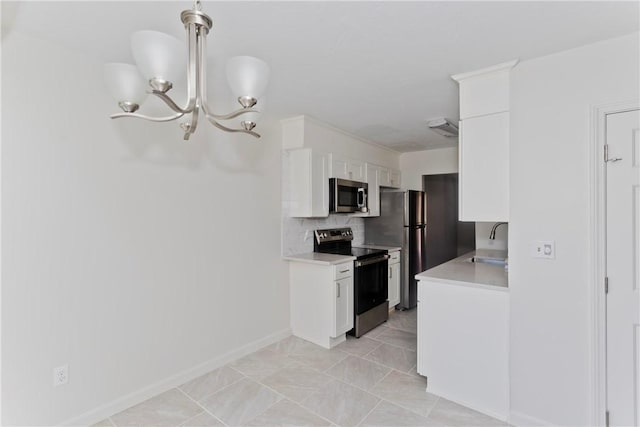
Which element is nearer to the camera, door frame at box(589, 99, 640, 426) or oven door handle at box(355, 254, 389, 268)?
door frame at box(589, 99, 640, 426)

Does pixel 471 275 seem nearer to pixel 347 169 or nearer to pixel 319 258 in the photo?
pixel 319 258

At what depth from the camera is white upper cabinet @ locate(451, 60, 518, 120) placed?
7.19 feet

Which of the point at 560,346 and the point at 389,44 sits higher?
the point at 389,44

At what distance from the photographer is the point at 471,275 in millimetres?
2549

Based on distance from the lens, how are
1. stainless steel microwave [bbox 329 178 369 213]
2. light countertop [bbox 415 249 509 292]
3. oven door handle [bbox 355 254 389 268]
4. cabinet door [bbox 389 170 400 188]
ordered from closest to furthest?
1. light countertop [bbox 415 249 509 292]
2. oven door handle [bbox 355 254 389 268]
3. stainless steel microwave [bbox 329 178 369 213]
4. cabinet door [bbox 389 170 400 188]

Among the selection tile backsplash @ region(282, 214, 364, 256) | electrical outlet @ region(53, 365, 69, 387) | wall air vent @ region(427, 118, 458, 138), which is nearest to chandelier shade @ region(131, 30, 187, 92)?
electrical outlet @ region(53, 365, 69, 387)

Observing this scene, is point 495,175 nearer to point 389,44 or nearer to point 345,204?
point 389,44

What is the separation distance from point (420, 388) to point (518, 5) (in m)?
2.61

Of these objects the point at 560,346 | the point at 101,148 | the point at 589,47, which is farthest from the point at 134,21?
the point at 560,346

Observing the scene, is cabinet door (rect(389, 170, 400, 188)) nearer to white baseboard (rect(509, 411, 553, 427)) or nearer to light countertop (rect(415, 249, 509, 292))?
light countertop (rect(415, 249, 509, 292))

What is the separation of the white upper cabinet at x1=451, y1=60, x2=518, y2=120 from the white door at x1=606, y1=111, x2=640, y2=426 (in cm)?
62

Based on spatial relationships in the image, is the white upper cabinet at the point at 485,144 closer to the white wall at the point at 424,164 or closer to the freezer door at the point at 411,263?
the freezer door at the point at 411,263

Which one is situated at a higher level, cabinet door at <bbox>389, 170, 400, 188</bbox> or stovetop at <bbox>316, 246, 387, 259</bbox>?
cabinet door at <bbox>389, 170, 400, 188</bbox>

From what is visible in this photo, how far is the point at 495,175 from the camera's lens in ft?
7.35
